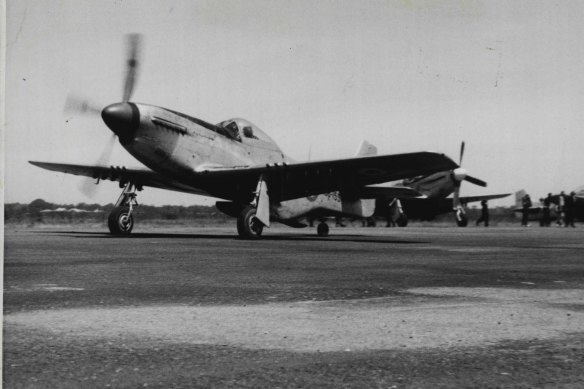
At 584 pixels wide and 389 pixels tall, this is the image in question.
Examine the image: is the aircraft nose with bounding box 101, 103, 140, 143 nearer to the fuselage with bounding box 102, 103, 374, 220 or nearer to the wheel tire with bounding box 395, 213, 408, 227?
the fuselage with bounding box 102, 103, 374, 220

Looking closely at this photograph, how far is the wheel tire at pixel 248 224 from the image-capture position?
16.3 metres

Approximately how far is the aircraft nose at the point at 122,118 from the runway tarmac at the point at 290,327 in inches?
312

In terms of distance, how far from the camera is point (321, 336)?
3750 millimetres

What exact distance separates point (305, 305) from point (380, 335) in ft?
4.01

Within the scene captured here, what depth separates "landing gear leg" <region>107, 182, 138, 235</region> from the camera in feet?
56.7

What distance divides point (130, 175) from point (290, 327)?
15093mm

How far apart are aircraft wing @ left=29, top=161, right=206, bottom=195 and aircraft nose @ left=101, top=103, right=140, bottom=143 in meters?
2.42

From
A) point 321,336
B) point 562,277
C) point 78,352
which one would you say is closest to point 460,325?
point 321,336

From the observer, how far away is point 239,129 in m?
18.5

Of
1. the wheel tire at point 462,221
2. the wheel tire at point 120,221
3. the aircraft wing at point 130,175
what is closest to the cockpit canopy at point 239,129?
the aircraft wing at point 130,175

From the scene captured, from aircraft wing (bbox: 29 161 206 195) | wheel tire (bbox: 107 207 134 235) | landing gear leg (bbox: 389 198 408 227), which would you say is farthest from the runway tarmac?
landing gear leg (bbox: 389 198 408 227)

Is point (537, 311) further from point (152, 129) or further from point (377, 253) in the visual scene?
point (152, 129)

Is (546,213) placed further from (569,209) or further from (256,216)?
(256,216)

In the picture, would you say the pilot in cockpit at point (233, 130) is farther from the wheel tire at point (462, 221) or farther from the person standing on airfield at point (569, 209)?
the person standing on airfield at point (569, 209)
